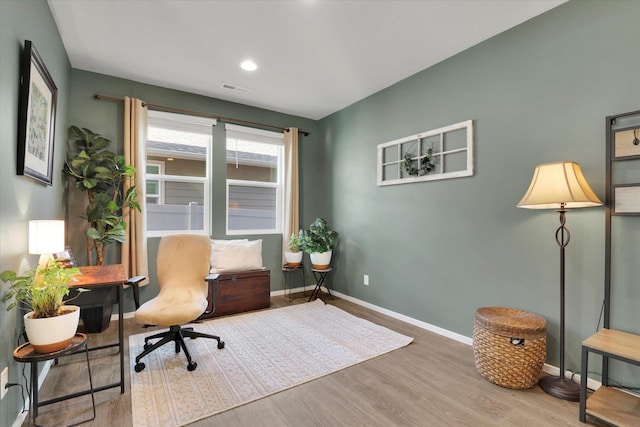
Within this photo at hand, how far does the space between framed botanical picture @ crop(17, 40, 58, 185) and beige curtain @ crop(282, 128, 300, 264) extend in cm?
274

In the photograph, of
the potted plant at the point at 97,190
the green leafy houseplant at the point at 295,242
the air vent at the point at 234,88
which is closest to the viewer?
the potted plant at the point at 97,190

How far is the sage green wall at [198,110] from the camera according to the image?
3330 mm

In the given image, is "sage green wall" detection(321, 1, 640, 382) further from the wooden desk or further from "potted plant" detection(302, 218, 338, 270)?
the wooden desk

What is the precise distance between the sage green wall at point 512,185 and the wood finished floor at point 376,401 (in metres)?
0.60

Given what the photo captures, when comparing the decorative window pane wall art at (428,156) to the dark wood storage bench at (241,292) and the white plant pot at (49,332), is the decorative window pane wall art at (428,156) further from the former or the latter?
the white plant pot at (49,332)

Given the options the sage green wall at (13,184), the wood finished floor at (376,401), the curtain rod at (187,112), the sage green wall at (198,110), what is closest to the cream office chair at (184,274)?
the wood finished floor at (376,401)

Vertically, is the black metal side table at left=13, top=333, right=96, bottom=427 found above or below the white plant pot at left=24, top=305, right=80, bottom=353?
below

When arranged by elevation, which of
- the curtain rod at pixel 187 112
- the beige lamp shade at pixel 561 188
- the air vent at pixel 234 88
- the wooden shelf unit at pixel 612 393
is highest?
the air vent at pixel 234 88

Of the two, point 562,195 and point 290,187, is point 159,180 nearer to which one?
point 290,187

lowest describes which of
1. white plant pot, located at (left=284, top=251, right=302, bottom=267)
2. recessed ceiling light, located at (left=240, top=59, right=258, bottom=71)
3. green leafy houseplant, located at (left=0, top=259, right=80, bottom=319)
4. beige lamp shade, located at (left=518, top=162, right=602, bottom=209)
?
white plant pot, located at (left=284, top=251, right=302, bottom=267)

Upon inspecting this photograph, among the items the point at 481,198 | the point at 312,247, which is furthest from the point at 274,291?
the point at 481,198

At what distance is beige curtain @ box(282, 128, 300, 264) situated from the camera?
4.58 meters

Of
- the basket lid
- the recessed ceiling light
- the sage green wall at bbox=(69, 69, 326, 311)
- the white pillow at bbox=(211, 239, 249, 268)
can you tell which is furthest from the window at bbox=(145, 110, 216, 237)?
the basket lid

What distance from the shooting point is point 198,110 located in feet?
13.1
